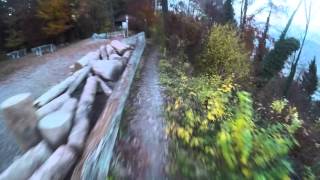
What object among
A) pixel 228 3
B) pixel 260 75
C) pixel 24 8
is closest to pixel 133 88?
pixel 24 8

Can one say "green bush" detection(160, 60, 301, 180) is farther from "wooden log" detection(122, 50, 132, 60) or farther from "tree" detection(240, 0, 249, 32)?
"tree" detection(240, 0, 249, 32)

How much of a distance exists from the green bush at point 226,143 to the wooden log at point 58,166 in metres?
1.33

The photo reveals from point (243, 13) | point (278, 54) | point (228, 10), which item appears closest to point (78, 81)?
point (278, 54)

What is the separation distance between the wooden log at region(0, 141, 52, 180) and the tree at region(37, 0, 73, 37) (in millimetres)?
19302

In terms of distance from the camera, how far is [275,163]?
13.6ft

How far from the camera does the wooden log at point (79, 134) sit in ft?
16.5

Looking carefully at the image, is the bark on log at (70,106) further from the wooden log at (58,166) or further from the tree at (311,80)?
the tree at (311,80)

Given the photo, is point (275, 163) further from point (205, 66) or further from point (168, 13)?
point (168, 13)

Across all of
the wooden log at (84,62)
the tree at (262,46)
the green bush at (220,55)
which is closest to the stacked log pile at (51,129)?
the wooden log at (84,62)

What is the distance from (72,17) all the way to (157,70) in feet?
52.6

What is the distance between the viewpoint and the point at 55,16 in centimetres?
2405

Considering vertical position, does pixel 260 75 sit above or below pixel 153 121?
below

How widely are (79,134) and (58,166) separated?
37.5 inches

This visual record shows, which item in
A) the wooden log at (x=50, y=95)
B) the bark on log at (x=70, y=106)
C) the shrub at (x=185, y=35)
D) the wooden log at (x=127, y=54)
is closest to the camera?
the bark on log at (x=70, y=106)
